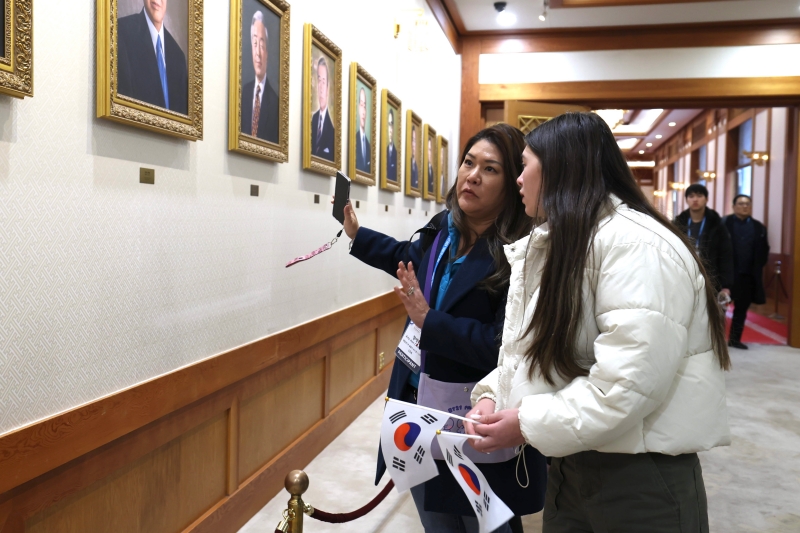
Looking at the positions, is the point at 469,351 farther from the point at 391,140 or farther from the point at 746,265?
the point at 746,265

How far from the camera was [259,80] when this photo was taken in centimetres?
320

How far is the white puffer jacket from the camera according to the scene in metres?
1.21

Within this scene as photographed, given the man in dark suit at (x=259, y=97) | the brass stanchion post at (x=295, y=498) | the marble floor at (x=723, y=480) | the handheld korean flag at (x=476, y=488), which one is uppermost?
the man in dark suit at (x=259, y=97)

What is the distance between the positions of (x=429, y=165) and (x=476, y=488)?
6255 millimetres

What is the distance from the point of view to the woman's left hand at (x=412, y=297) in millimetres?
1968

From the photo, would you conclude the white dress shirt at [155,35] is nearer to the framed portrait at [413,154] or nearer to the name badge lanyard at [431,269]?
the name badge lanyard at [431,269]

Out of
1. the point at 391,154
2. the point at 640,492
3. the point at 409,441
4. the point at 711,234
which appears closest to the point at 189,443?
the point at 409,441

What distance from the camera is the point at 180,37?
2502mm

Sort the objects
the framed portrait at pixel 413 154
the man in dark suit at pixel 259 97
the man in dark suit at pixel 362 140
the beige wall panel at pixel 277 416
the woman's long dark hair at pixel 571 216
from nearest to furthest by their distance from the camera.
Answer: the woman's long dark hair at pixel 571 216
the man in dark suit at pixel 259 97
the beige wall panel at pixel 277 416
the man in dark suit at pixel 362 140
the framed portrait at pixel 413 154

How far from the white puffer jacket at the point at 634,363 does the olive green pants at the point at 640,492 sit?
64 millimetres

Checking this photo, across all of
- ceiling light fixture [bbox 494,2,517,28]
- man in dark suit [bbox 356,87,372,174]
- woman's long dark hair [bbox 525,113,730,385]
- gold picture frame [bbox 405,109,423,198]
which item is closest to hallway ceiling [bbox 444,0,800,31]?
ceiling light fixture [bbox 494,2,517,28]

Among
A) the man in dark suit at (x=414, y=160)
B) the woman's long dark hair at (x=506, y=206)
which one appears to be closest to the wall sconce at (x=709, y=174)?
the man in dark suit at (x=414, y=160)

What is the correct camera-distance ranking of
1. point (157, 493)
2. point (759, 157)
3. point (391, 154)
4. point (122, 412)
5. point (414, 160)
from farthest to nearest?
point (759, 157) < point (414, 160) < point (391, 154) < point (157, 493) < point (122, 412)

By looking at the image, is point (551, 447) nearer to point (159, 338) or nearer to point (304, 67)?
point (159, 338)
